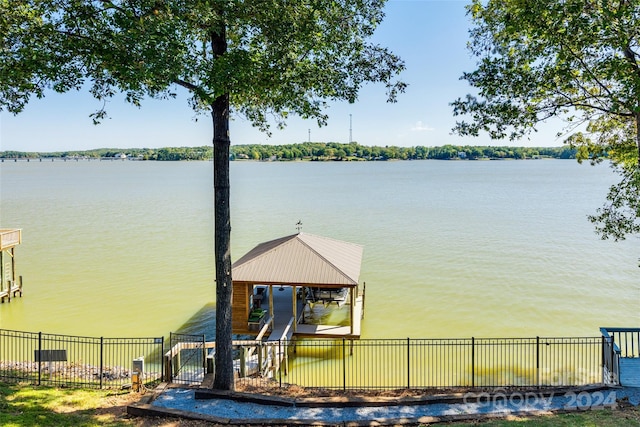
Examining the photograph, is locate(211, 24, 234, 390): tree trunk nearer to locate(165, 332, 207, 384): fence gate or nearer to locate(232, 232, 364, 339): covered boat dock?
locate(165, 332, 207, 384): fence gate

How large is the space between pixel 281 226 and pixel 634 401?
33793mm

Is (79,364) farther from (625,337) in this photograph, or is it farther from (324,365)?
(625,337)

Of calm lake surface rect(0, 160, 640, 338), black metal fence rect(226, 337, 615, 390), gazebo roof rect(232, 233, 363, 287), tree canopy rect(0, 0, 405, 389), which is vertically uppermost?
tree canopy rect(0, 0, 405, 389)

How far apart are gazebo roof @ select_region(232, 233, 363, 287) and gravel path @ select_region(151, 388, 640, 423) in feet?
20.3

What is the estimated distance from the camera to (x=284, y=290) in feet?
68.1

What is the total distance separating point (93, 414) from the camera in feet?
29.3

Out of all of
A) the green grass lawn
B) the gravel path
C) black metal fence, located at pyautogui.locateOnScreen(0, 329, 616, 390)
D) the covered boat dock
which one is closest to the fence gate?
black metal fence, located at pyautogui.locateOnScreen(0, 329, 616, 390)

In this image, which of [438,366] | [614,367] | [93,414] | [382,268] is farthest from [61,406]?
[382,268]

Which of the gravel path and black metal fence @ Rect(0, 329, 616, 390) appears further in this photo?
black metal fence @ Rect(0, 329, 616, 390)

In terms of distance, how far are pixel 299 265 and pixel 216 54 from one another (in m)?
8.70

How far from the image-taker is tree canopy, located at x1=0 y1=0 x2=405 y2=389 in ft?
26.5

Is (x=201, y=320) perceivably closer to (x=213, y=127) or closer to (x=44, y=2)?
(x=213, y=127)

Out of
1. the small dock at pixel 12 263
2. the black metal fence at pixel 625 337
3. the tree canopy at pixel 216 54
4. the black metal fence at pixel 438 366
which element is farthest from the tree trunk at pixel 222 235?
the small dock at pixel 12 263

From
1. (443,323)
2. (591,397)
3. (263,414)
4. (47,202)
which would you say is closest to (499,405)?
(591,397)
